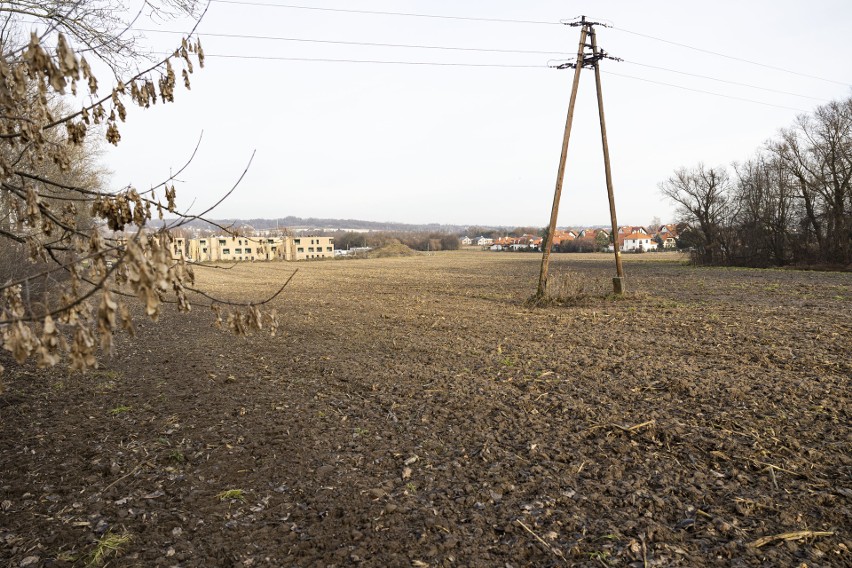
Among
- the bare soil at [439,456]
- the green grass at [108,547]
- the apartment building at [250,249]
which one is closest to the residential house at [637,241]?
the apartment building at [250,249]

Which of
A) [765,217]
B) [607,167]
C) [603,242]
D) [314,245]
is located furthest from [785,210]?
A: [314,245]

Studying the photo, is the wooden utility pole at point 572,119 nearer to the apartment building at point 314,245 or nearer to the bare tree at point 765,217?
the bare tree at point 765,217

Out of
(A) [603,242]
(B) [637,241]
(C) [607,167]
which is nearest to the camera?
(C) [607,167]

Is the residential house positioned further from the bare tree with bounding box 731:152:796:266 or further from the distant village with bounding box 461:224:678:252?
the bare tree with bounding box 731:152:796:266

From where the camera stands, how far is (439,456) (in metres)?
4.78

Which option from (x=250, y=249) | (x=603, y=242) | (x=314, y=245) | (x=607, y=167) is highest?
(x=607, y=167)

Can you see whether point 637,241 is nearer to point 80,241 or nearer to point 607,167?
point 607,167

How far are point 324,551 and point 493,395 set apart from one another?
3498mm

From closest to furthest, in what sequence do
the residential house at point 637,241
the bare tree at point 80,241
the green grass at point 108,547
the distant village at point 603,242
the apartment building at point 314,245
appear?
the bare tree at point 80,241
the green grass at point 108,547
the distant village at point 603,242
the apartment building at point 314,245
the residential house at point 637,241

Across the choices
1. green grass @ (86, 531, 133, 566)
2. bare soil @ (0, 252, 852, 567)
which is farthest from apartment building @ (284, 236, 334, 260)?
green grass @ (86, 531, 133, 566)

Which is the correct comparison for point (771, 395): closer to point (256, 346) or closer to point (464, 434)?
point (464, 434)

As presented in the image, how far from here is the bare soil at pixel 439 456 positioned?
3.40 m

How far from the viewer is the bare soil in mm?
3402

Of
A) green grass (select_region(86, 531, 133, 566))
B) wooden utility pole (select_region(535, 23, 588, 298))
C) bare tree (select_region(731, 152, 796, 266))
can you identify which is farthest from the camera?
bare tree (select_region(731, 152, 796, 266))
